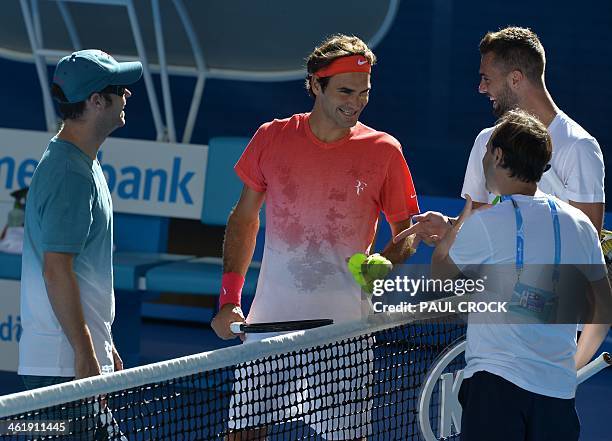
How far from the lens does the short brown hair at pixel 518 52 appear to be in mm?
3834

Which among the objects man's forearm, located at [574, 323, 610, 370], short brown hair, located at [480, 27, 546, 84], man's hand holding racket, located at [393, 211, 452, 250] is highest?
short brown hair, located at [480, 27, 546, 84]

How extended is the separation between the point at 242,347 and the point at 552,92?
493 centimetres

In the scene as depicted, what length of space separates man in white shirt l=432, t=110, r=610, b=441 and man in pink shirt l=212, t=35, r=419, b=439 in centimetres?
83

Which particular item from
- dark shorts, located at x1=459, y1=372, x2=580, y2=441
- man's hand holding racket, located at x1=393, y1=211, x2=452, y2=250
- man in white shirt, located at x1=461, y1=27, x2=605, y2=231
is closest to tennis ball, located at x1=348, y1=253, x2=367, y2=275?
man's hand holding racket, located at x1=393, y1=211, x2=452, y2=250

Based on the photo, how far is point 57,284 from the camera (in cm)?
314

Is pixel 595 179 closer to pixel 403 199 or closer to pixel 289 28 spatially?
pixel 403 199

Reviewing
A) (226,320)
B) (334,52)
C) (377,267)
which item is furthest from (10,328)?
(377,267)

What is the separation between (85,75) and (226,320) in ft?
3.03

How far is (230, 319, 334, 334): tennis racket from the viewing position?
3.31 meters

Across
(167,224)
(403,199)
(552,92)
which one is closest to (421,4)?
(552,92)

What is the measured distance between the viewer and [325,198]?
3.75 metres

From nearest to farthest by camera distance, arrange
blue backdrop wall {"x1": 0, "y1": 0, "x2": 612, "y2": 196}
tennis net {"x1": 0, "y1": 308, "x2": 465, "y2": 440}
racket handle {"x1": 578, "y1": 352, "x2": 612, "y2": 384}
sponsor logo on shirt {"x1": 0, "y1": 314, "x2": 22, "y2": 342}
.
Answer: tennis net {"x1": 0, "y1": 308, "x2": 465, "y2": 440} < racket handle {"x1": 578, "y1": 352, "x2": 612, "y2": 384} < sponsor logo on shirt {"x1": 0, "y1": 314, "x2": 22, "y2": 342} < blue backdrop wall {"x1": 0, "y1": 0, "x2": 612, "y2": 196}

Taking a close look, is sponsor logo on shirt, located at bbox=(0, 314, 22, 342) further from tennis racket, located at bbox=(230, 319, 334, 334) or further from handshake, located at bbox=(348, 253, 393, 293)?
handshake, located at bbox=(348, 253, 393, 293)

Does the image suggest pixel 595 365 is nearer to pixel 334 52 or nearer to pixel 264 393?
pixel 264 393
